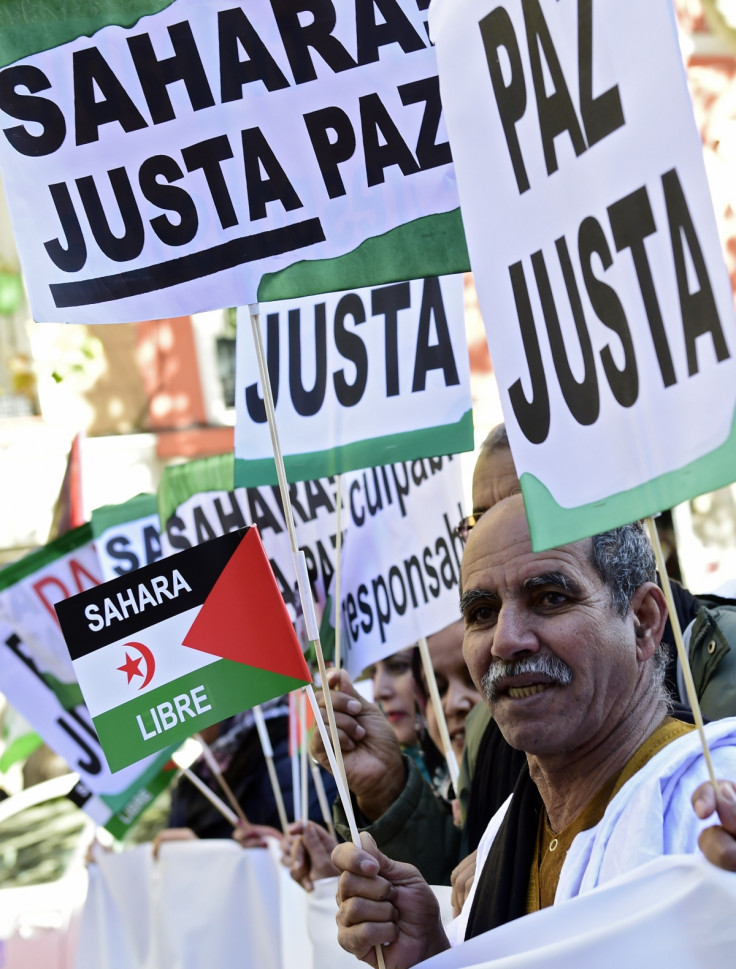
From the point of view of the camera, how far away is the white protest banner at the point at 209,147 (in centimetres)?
208

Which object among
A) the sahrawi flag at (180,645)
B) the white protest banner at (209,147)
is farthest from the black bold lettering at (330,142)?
the sahrawi flag at (180,645)

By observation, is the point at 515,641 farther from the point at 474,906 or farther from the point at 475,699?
the point at 475,699

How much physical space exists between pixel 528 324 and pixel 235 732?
3.36 meters

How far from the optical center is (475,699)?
3.37 metres

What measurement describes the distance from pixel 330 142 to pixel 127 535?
2.44 m

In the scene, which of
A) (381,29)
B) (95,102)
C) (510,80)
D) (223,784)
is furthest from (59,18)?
(223,784)

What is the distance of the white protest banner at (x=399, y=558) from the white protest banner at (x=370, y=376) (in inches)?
17.6

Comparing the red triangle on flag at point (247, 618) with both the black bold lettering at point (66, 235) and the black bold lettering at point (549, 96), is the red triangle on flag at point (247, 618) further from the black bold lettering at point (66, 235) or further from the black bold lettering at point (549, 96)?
the black bold lettering at point (549, 96)

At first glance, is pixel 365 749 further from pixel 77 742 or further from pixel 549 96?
pixel 549 96

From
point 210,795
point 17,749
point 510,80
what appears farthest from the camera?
point 17,749

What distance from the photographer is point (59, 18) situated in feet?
7.00

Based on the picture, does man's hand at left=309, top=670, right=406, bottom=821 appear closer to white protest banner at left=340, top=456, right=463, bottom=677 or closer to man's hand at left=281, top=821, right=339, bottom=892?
white protest banner at left=340, top=456, right=463, bottom=677

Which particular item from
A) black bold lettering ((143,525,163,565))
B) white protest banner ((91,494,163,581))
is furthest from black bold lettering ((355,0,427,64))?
black bold lettering ((143,525,163,565))

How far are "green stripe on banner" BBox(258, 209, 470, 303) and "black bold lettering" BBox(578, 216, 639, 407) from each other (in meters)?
0.50
